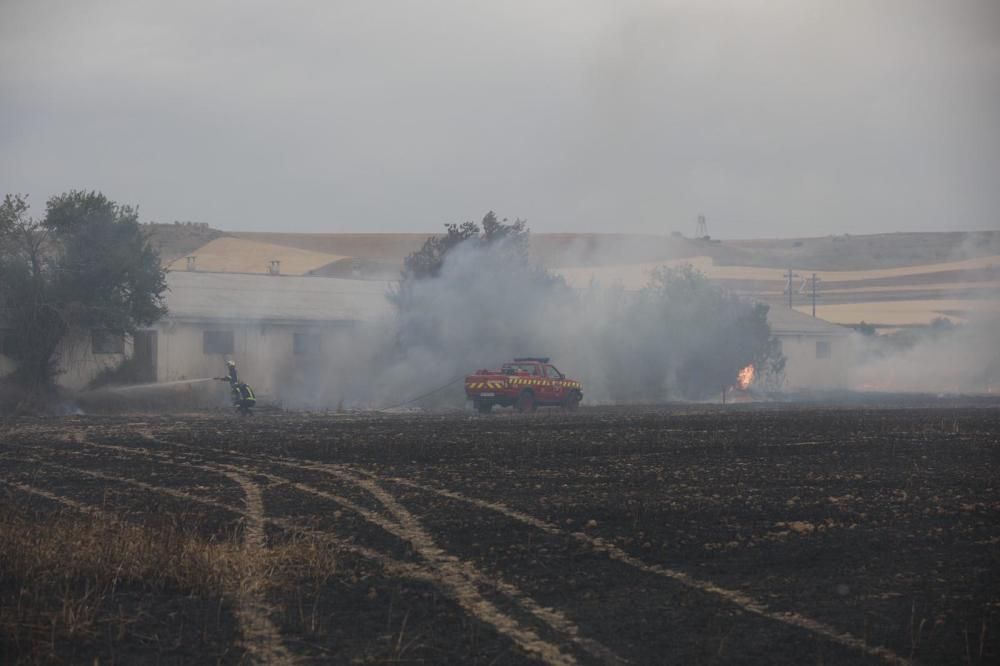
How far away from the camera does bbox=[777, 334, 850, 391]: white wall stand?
218 feet

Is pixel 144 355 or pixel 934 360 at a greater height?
pixel 934 360

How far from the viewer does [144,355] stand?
41969mm

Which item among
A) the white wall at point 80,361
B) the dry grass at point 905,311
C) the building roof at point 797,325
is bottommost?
the white wall at point 80,361

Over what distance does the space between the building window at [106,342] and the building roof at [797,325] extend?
128 ft

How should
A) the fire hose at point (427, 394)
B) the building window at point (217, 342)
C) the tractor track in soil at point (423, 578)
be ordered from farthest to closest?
the building window at point (217, 342)
the fire hose at point (427, 394)
the tractor track in soil at point (423, 578)

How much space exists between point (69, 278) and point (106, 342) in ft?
10.1

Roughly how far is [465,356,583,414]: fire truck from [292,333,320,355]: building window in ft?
39.9

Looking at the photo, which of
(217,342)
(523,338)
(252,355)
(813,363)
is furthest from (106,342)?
(813,363)

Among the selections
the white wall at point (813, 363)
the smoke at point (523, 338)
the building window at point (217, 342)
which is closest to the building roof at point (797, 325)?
the white wall at point (813, 363)

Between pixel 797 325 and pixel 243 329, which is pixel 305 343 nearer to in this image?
pixel 243 329

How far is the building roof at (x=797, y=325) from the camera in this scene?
6650cm

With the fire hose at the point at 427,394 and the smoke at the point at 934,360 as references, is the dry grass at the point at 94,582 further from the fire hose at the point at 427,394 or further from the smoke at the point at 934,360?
the smoke at the point at 934,360

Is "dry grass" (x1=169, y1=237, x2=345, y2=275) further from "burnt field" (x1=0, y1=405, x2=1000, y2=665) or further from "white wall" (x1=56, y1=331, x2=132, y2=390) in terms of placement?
"burnt field" (x1=0, y1=405, x2=1000, y2=665)

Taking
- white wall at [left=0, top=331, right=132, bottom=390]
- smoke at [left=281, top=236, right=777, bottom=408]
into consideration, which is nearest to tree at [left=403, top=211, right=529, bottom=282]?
smoke at [left=281, top=236, right=777, bottom=408]
